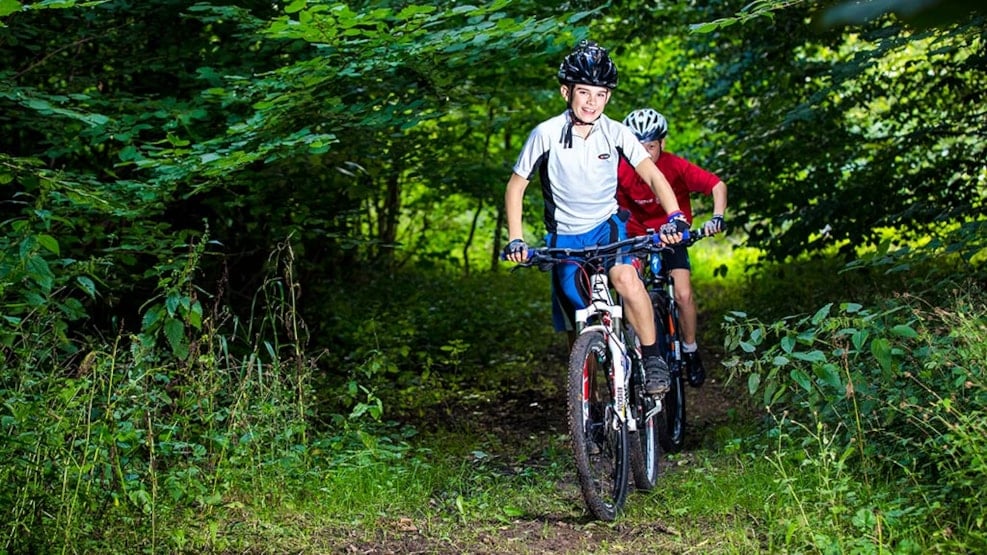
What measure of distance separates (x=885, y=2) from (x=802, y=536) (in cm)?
292

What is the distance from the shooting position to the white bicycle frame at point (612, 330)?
487cm

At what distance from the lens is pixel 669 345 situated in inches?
257

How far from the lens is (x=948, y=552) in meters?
3.67

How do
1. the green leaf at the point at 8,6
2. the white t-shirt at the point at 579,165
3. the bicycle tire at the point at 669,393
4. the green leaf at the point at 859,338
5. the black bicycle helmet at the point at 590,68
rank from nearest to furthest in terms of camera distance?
the green leaf at the point at 8,6 < the green leaf at the point at 859,338 < the black bicycle helmet at the point at 590,68 < the white t-shirt at the point at 579,165 < the bicycle tire at the point at 669,393

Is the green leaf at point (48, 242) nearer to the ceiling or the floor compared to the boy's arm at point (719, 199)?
nearer to the ceiling

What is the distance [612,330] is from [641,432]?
667 mm

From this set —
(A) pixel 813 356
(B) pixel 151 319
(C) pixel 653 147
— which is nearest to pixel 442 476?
(B) pixel 151 319

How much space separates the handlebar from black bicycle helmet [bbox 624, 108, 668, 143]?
4.86 feet

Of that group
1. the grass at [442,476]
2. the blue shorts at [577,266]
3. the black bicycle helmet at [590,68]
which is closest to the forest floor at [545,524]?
the grass at [442,476]

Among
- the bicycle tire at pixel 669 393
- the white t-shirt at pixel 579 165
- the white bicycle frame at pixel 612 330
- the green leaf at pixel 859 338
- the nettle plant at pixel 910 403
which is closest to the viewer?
the nettle plant at pixel 910 403

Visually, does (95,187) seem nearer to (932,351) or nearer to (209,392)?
(209,392)

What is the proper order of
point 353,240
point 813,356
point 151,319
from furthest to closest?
1. point 353,240
2. point 151,319
3. point 813,356

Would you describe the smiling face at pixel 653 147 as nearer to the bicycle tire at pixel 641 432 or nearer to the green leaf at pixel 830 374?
the bicycle tire at pixel 641 432

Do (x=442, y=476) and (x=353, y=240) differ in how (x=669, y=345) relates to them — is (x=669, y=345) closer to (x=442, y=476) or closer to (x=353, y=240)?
(x=442, y=476)
